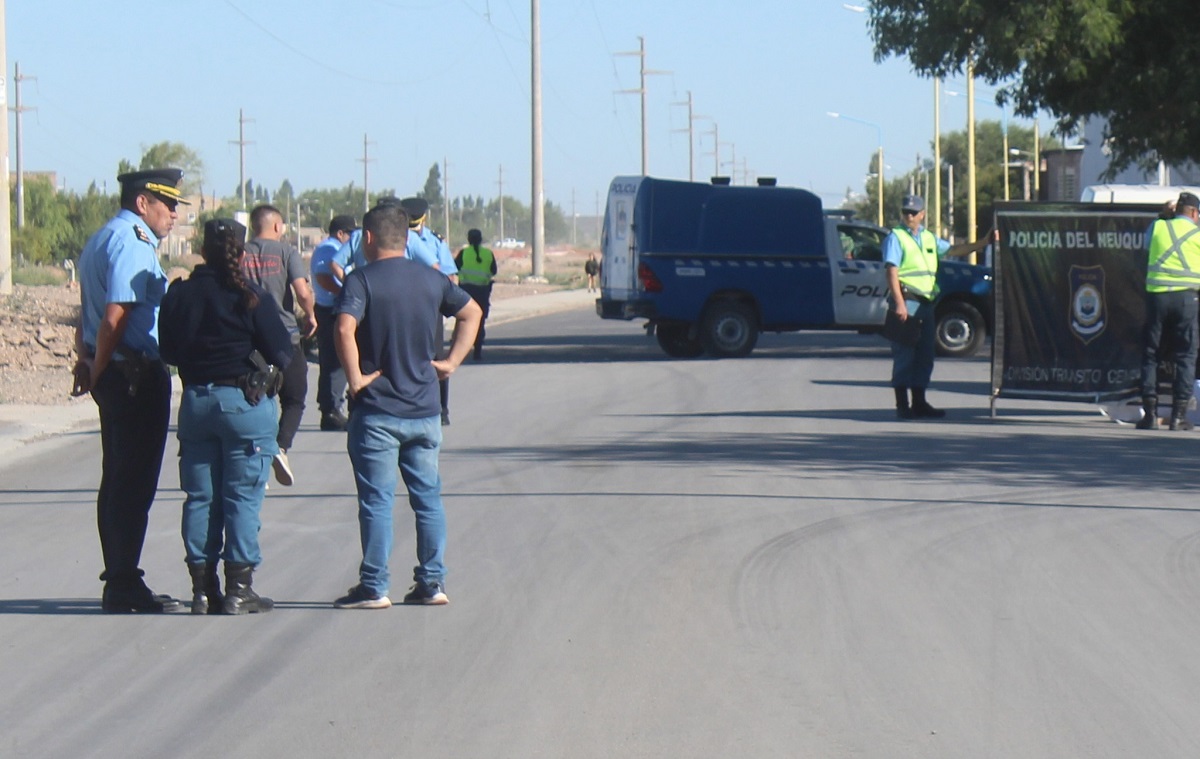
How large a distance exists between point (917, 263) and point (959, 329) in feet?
27.5

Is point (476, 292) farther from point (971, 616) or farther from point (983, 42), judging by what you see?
point (971, 616)

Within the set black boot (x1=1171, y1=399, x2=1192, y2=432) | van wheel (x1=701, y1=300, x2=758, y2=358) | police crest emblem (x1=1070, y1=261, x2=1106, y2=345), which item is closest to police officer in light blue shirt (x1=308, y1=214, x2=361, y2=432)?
police crest emblem (x1=1070, y1=261, x2=1106, y2=345)

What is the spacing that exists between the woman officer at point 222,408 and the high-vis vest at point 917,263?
8.00 meters

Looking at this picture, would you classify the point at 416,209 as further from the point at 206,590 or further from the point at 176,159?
the point at 176,159

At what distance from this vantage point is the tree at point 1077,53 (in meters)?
21.2

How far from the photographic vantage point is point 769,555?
8.15 metres

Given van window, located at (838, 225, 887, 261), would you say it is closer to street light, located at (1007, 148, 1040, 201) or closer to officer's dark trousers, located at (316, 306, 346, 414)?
officer's dark trousers, located at (316, 306, 346, 414)

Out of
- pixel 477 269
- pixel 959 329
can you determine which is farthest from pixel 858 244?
pixel 477 269

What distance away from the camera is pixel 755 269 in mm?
22297

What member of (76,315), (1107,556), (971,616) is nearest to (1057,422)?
(1107,556)

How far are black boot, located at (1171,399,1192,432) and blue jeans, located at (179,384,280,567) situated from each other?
8640 mm

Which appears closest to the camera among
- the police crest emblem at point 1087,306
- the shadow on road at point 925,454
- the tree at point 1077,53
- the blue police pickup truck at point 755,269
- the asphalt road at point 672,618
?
the asphalt road at point 672,618

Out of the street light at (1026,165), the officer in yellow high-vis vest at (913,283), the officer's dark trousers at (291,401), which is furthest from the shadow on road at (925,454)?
the street light at (1026,165)

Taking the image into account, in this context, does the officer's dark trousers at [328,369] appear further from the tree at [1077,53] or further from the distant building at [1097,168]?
the distant building at [1097,168]
